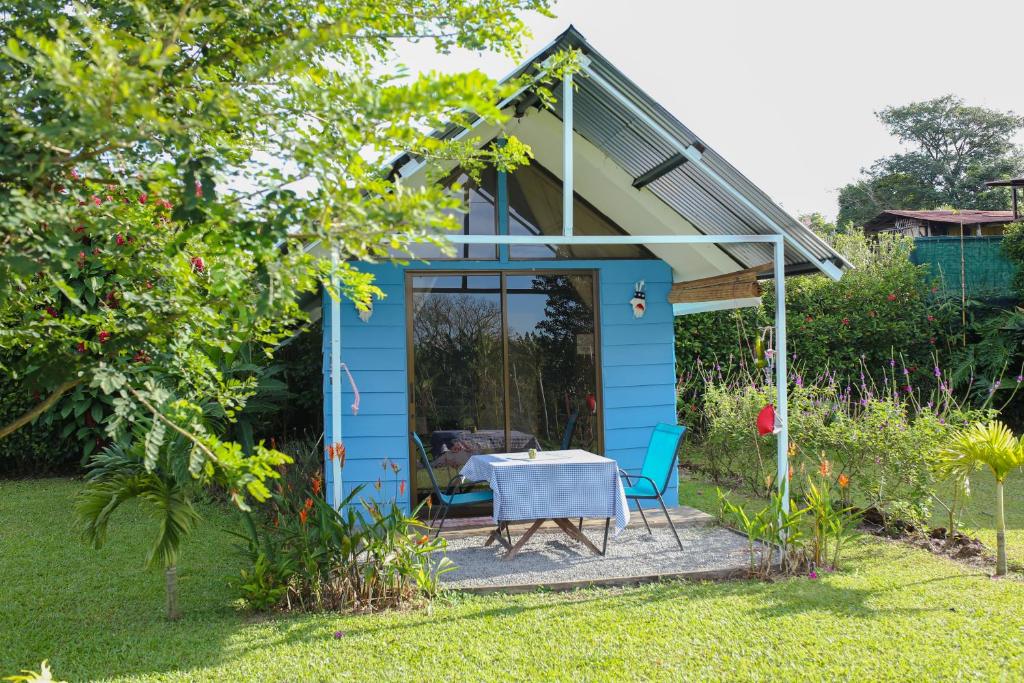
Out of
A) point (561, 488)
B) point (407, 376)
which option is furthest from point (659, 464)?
point (407, 376)

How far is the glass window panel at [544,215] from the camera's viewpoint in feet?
24.2

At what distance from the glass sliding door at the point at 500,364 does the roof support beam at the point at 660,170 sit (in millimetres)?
1194

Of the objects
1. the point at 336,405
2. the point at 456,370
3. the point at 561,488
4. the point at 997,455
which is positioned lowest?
Answer: the point at 561,488

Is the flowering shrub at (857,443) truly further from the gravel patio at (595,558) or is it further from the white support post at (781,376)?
the gravel patio at (595,558)

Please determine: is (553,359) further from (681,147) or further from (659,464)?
(681,147)

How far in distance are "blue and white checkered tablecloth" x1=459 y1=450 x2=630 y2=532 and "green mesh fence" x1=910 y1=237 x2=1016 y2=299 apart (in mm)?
9373

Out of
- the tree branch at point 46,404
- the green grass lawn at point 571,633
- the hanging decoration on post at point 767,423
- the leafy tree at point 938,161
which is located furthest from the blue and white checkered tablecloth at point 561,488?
the leafy tree at point 938,161

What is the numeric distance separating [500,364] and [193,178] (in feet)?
17.7

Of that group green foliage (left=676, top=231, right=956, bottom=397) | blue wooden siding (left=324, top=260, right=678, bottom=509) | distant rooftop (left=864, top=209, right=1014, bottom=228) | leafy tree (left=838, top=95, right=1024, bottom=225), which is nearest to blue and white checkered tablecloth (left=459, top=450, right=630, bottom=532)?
blue wooden siding (left=324, top=260, right=678, bottom=509)

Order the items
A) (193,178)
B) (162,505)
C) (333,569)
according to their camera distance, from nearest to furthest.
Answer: (193,178), (162,505), (333,569)

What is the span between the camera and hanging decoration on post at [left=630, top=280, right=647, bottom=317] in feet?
25.0

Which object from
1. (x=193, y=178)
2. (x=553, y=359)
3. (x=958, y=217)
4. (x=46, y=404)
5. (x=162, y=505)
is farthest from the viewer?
(x=958, y=217)

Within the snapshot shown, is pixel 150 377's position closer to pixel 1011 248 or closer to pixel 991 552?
pixel 991 552

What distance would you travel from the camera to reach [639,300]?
7609mm
